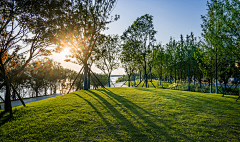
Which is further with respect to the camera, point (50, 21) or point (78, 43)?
point (78, 43)

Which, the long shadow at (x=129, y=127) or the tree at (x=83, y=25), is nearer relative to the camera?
the long shadow at (x=129, y=127)

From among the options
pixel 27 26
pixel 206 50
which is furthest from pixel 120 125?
pixel 206 50

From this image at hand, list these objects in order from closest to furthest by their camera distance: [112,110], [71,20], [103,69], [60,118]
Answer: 1. [60,118]
2. [112,110]
3. [71,20]
4. [103,69]

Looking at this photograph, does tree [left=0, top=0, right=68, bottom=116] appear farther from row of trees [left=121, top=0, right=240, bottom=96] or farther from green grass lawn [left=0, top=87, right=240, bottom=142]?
row of trees [left=121, top=0, right=240, bottom=96]

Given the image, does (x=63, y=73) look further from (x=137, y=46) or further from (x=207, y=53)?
(x=207, y=53)

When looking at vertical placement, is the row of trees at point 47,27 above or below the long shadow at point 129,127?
above

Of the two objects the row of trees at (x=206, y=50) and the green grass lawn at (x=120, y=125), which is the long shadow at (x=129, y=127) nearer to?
the green grass lawn at (x=120, y=125)

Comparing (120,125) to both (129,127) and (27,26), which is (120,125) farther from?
(27,26)

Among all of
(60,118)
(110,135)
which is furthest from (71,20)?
(110,135)

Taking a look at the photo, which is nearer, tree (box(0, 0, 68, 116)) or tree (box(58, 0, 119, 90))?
tree (box(0, 0, 68, 116))

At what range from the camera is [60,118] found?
5867 millimetres

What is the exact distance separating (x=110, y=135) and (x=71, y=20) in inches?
539

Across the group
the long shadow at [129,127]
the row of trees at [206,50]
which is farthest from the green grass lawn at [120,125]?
the row of trees at [206,50]

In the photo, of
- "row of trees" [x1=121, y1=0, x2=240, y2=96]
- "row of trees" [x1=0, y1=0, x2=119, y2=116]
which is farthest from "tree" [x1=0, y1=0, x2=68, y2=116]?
"row of trees" [x1=121, y1=0, x2=240, y2=96]
